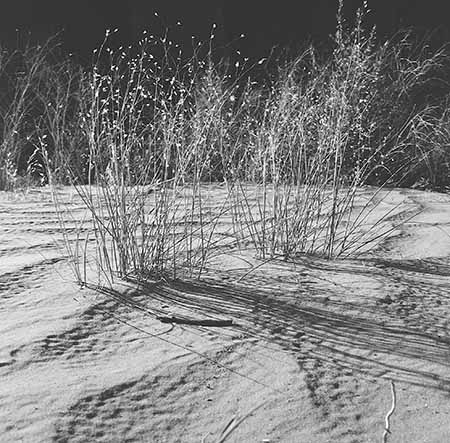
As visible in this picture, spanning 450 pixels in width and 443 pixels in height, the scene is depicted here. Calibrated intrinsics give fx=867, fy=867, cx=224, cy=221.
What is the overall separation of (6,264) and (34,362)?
2.84 ft

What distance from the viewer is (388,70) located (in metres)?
6.18

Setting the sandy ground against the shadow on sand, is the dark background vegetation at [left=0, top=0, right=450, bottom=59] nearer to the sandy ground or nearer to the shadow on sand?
the sandy ground

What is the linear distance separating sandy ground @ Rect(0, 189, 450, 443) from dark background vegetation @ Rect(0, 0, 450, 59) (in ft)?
17.6

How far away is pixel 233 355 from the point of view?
2.06m

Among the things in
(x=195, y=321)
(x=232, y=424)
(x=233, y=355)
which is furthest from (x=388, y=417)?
(x=195, y=321)

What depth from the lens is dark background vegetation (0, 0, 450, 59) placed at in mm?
7879

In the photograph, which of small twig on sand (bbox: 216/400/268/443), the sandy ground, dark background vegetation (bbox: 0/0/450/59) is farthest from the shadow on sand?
dark background vegetation (bbox: 0/0/450/59)

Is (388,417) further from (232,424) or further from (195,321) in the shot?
(195,321)

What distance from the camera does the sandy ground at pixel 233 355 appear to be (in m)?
1.73

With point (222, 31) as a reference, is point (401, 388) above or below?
below

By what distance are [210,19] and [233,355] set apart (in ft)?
21.3

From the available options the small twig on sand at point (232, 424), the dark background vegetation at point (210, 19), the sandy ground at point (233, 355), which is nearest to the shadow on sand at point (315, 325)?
the sandy ground at point (233, 355)

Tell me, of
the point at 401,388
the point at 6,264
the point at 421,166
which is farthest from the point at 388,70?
the point at 401,388

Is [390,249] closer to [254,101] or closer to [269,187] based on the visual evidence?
[269,187]
